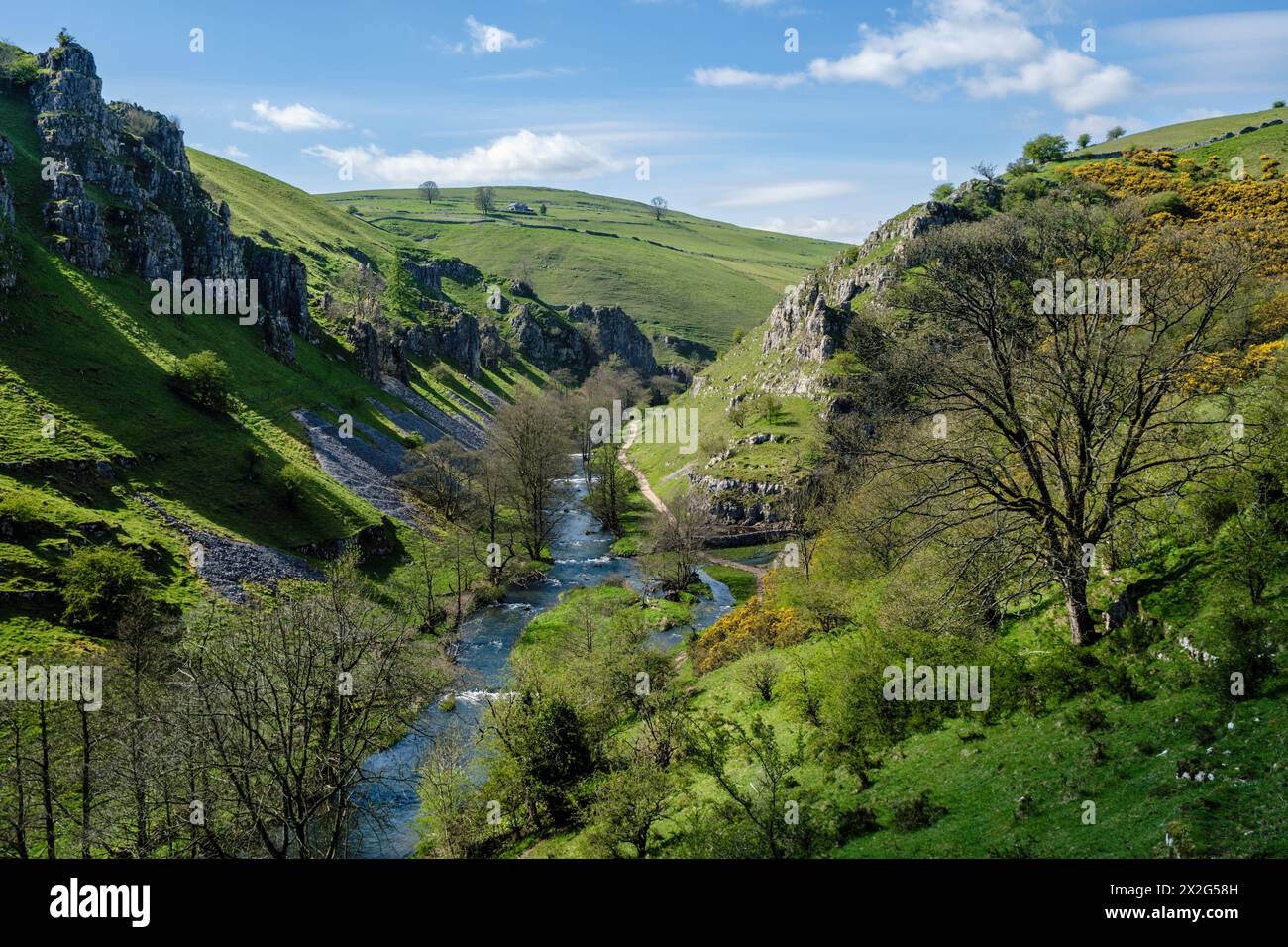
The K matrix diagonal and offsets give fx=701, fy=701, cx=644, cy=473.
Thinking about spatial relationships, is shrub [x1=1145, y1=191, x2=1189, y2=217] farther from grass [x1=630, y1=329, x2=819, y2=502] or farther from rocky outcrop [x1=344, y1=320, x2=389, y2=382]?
rocky outcrop [x1=344, y1=320, x2=389, y2=382]

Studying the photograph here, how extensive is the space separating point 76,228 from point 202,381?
24.3m

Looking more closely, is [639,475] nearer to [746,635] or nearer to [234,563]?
[234,563]

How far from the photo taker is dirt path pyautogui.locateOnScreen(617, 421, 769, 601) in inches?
2953

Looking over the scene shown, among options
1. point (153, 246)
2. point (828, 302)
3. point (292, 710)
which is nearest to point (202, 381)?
point (153, 246)

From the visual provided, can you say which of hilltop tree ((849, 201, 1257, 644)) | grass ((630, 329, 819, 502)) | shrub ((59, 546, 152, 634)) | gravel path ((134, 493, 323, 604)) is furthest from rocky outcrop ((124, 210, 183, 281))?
hilltop tree ((849, 201, 1257, 644))

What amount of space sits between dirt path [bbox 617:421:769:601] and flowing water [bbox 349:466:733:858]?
14.6 feet

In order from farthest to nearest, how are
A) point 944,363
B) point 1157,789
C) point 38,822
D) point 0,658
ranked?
point 0,658 → point 38,822 → point 944,363 → point 1157,789

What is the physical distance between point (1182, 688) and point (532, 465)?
68.8 m

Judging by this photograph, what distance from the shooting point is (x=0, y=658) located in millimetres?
35812

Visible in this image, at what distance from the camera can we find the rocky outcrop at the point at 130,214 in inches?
2953

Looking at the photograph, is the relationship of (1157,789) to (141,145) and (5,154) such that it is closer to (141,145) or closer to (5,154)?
(5,154)

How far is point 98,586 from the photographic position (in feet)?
134

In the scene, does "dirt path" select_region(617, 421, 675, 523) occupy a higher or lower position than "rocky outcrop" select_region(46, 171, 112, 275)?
lower
